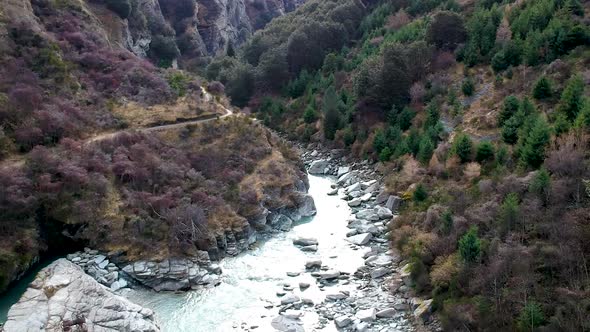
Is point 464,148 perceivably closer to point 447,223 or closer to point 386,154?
point 447,223

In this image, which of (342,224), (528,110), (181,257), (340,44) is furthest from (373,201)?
(340,44)

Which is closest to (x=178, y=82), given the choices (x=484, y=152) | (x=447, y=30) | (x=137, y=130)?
(x=137, y=130)

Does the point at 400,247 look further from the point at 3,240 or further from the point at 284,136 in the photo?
the point at 284,136

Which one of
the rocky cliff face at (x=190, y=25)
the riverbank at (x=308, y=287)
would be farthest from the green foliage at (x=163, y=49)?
the riverbank at (x=308, y=287)

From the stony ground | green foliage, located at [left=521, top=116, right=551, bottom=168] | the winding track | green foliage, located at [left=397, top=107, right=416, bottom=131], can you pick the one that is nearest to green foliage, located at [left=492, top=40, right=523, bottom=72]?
green foliage, located at [left=397, top=107, right=416, bottom=131]

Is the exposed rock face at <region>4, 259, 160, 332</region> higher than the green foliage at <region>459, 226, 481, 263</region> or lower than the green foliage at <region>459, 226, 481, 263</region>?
Result: lower

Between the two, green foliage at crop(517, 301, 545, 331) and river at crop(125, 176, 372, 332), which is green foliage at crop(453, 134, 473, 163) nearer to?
river at crop(125, 176, 372, 332)
